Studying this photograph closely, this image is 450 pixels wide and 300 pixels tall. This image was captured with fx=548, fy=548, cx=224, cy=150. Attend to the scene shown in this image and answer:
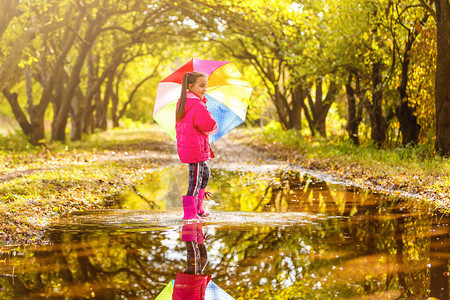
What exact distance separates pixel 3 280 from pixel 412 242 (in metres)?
4.03

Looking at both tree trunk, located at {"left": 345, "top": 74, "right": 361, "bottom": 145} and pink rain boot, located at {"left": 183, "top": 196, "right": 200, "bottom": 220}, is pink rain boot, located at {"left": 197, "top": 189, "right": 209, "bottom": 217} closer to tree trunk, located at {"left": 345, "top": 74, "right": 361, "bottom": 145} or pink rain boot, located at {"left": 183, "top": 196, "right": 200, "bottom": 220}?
pink rain boot, located at {"left": 183, "top": 196, "right": 200, "bottom": 220}

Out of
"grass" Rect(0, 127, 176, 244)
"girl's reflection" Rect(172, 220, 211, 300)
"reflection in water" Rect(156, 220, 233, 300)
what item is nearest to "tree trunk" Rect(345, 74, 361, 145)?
"grass" Rect(0, 127, 176, 244)

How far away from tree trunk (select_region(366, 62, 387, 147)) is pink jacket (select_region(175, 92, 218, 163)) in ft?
33.3

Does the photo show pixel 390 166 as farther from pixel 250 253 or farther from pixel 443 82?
pixel 250 253

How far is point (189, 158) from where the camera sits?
24.4 feet

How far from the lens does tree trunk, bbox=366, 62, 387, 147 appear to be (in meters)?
16.8

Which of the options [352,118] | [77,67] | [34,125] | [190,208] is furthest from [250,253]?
[34,125]

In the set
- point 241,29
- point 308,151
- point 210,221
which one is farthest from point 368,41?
point 210,221

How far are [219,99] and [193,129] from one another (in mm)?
1380

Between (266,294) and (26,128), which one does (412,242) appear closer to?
(266,294)

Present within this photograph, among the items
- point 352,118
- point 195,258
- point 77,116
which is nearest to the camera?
point 195,258

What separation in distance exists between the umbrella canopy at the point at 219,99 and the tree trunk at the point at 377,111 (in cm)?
866

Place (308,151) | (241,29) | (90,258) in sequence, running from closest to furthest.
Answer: (90,258) < (308,151) < (241,29)

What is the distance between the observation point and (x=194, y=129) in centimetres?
737
